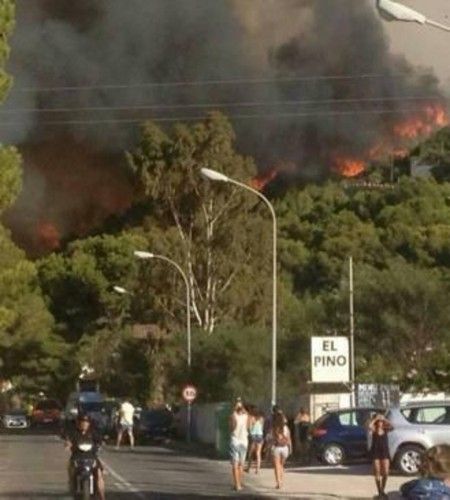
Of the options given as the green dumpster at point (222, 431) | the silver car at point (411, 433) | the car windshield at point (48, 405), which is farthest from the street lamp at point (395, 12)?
the car windshield at point (48, 405)

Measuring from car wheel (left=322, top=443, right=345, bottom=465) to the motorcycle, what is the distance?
53.6ft

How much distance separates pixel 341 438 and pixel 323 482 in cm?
696

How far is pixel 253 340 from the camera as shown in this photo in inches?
2298

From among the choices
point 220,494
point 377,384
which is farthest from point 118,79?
point 220,494

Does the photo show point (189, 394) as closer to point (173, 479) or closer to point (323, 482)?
point (173, 479)

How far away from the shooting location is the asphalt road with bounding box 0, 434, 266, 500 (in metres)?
30.8

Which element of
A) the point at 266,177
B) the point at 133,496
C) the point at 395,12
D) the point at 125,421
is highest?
the point at 266,177

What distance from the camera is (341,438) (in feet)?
138

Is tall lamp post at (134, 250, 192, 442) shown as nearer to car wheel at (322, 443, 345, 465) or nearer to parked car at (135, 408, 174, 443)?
parked car at (135, 408, 174, 443)

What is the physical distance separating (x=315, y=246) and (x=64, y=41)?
17.1 meters

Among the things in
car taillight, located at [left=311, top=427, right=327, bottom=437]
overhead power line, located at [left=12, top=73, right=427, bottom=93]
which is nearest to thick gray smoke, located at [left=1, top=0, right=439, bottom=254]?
overhead power line, located at [left=12, top=73, right=427, bottom=93]

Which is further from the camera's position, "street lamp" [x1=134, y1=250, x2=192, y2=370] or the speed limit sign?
"street lamp" [x1=134, y1=250, x2=192, y2=370]

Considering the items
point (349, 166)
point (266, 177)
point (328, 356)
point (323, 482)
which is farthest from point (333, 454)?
point (349, 166)

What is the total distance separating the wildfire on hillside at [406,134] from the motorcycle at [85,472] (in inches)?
2897
